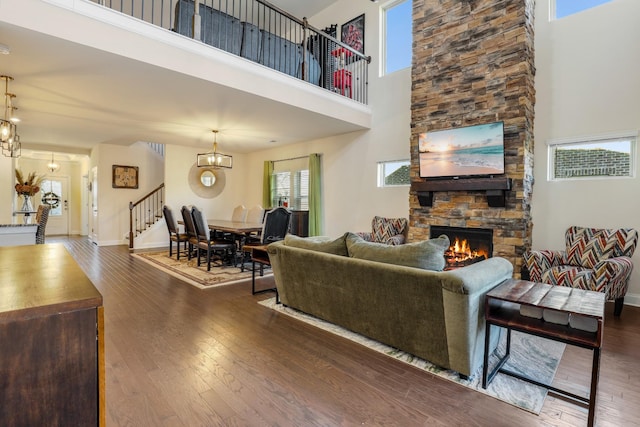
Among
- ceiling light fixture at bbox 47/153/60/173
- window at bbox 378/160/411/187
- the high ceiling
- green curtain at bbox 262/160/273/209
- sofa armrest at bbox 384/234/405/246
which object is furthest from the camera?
ceiling light fixture at bbox 47/153/60/173

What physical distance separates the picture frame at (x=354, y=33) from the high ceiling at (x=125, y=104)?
903mm

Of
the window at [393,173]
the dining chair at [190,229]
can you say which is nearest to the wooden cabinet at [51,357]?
the dining chair at [190,229]

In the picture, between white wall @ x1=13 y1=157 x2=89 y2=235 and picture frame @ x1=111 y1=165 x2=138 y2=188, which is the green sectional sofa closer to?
picture frame @ x1=111 y1=165 x2=138 y2=188

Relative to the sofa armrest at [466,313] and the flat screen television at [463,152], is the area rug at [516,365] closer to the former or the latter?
the sofa armrest at [466,313]

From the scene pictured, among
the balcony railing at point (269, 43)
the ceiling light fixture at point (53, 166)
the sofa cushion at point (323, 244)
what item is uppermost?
the balcony railing at point (269, 43)

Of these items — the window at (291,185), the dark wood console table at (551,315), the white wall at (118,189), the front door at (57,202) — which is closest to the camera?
the dark wood console table at (551,315)

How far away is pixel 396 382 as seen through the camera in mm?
2088

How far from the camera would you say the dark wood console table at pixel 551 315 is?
5.38 feet

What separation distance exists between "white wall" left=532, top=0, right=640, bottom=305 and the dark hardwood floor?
1333 mm

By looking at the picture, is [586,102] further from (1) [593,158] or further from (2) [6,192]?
(2) [6,192]

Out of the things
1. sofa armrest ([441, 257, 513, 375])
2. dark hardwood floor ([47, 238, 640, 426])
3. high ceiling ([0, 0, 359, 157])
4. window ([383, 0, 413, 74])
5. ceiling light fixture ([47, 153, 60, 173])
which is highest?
window ([383, 0, 413, 74])

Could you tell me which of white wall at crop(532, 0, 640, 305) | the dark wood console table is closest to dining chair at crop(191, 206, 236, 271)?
the dark wood console table

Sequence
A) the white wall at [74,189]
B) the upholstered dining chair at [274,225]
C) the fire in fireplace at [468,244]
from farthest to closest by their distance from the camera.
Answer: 1. the white wall at [74,189]
2. the upholstered dining chair at [274,225]
3. the fire in fireplace at [468,244]

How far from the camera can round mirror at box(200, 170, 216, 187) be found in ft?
29.1
